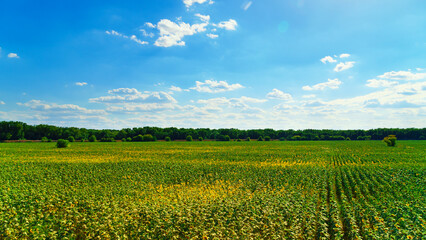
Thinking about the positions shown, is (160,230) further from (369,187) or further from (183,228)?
(369,187)

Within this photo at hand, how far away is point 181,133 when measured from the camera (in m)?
139

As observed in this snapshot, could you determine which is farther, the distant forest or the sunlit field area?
the distant forest

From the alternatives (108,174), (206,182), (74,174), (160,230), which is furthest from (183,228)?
(74,174)

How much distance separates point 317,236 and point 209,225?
5.19m

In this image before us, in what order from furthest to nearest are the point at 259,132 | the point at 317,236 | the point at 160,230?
the point at 259,132 < the point at 317,236 < the point at 160,230

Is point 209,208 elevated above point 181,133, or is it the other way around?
point 181,133

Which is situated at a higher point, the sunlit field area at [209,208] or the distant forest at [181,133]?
the distant forest at [181,133]

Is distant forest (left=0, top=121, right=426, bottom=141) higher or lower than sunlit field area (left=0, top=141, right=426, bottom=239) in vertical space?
higher

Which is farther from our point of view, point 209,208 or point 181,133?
point 181,133

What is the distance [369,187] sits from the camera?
69.6 feet

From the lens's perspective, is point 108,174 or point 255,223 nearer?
point 255,223

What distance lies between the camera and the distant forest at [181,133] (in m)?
115

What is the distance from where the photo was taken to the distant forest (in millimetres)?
114900

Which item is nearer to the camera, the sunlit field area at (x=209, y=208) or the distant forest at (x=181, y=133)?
the sunlit field area at (x=209, y=208)
